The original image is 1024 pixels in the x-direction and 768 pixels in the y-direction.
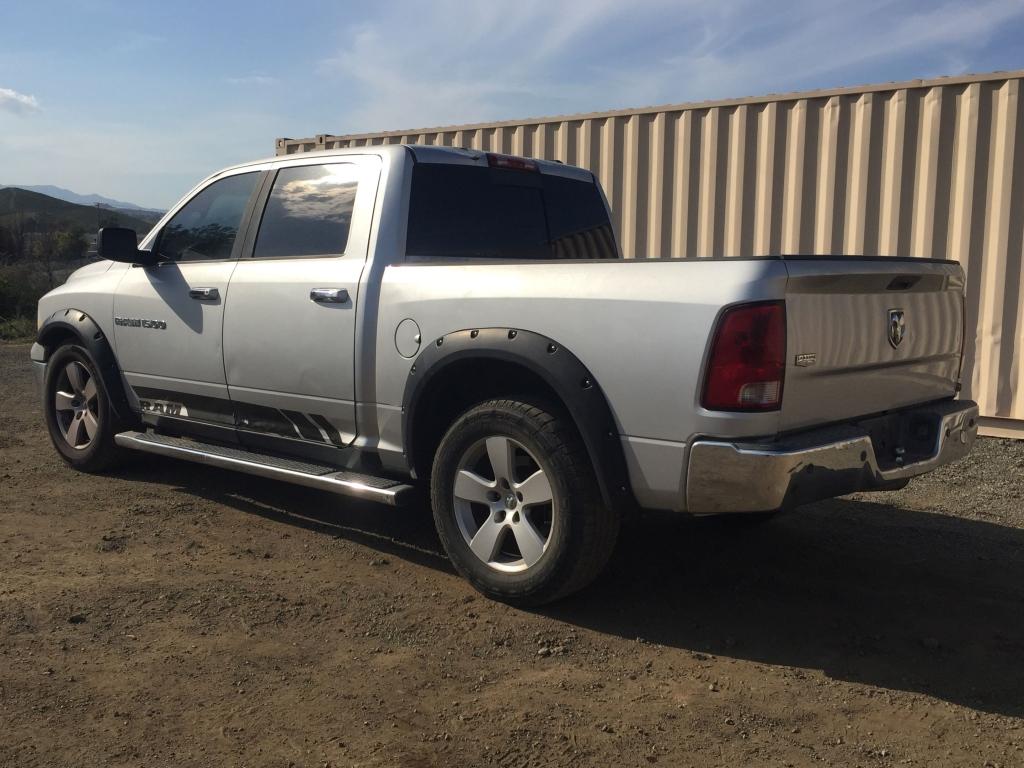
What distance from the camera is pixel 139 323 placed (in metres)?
5.47

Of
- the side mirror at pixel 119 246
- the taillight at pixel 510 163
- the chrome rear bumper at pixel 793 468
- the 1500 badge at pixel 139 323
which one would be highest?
the taillight at pixel 510 163

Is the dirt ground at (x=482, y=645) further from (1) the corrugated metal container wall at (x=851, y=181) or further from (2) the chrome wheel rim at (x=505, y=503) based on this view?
(1) the corrugated metal container wall at (x=851, y=181)

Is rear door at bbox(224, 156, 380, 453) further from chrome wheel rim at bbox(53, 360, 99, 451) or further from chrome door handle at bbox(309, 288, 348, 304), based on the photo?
chrome wheel rim at bbox(53, 360, 99, 451)

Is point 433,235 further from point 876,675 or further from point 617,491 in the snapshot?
point 876,675

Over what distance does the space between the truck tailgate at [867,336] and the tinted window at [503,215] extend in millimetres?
1840

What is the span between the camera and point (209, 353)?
16.5ft

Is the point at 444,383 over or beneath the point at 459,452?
over

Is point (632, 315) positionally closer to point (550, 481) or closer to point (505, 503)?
point (550, 481)

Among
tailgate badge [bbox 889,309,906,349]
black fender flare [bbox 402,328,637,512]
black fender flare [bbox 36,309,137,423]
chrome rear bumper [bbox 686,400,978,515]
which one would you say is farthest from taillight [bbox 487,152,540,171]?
black fender flare [bbox 36,309,137,423]

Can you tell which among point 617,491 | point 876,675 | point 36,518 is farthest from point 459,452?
point 36,518

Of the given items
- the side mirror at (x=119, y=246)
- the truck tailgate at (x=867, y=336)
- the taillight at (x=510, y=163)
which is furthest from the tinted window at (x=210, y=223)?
the truck tailgate at (x=867, y=336)

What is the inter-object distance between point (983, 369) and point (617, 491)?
476cm

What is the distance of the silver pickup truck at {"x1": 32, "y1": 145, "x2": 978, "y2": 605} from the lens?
3238 mm

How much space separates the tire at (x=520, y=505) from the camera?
11.7 feet
